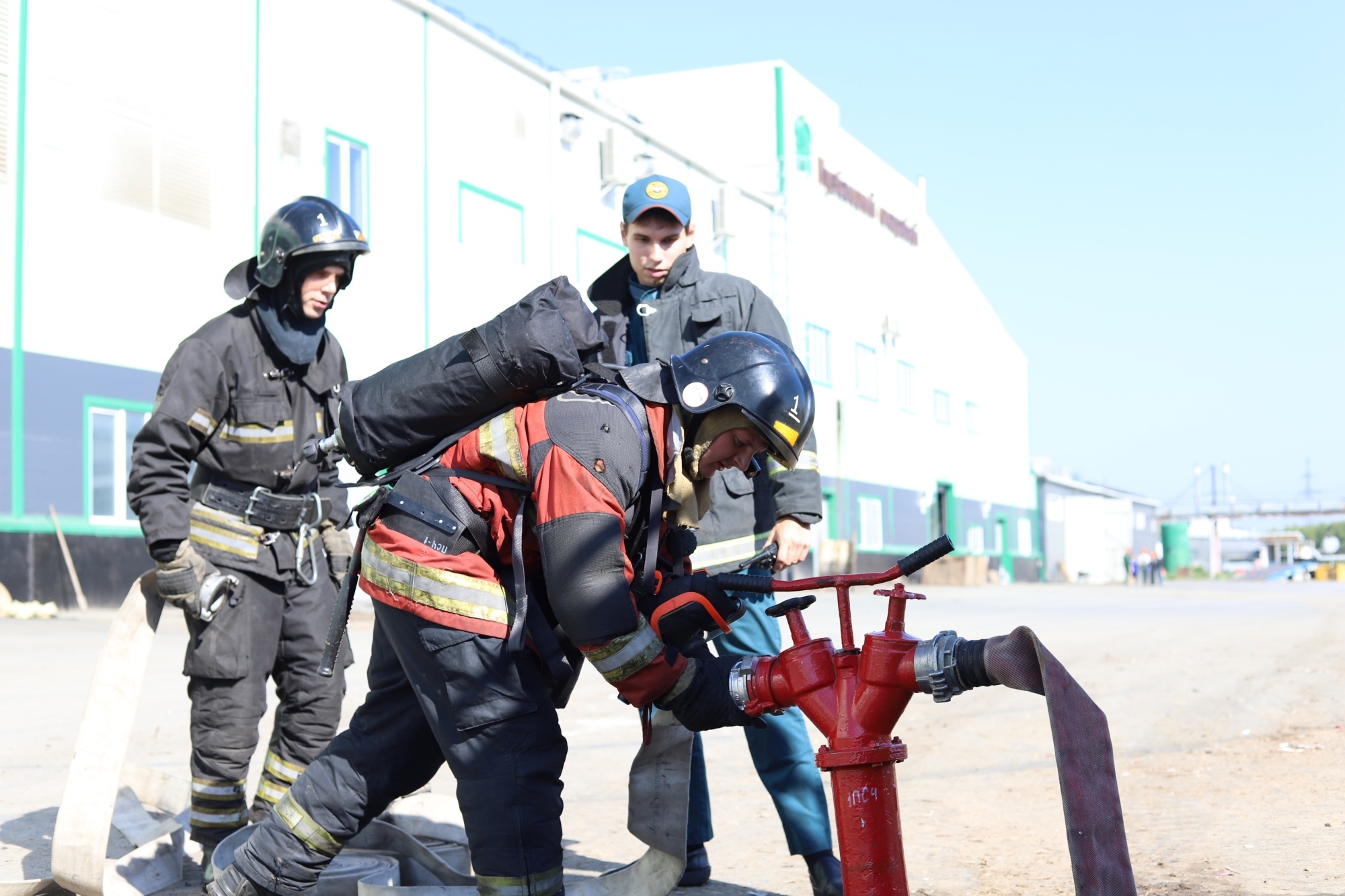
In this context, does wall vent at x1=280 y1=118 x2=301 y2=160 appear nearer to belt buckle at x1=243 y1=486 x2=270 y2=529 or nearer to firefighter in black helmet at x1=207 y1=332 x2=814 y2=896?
belt buckle at x1=243 y1=486 x2=270 y2=529

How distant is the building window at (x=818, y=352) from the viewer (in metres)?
34.1

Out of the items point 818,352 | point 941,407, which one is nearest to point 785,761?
point 818,352

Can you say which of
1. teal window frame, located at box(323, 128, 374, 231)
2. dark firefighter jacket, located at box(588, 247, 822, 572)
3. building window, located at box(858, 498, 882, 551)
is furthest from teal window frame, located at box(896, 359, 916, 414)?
dark firefighter jacket, located at box(588, 247, 822, 572)

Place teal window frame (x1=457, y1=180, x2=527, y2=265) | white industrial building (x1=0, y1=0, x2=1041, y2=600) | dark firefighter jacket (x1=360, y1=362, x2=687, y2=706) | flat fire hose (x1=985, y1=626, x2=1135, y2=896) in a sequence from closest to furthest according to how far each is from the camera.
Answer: flat fire hose (x1=985, y1=626, x2=1135, y2=896), dark firefighter jacket (x1=360, y1=362, x2=687, y2=706), white industrial building (x1=0, y1=0, x2=1041, y2=600), teal window frame (x1=457, y1=180, x2=527, y2=265)

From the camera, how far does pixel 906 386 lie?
41.4 meters

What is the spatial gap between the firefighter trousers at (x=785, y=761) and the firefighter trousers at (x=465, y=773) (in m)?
0.95

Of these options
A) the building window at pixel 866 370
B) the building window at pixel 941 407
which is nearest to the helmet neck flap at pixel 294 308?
the building window at pixel 866 370

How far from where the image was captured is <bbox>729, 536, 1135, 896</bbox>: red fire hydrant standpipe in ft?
9.02

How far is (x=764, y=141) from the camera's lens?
33.8 metres

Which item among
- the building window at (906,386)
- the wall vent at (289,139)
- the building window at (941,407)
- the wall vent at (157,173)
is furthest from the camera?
the building window at (941,407)

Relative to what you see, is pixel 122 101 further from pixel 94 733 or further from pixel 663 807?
pixel 663 807

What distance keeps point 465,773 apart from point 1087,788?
1461 mm

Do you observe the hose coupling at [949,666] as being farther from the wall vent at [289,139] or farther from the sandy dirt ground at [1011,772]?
the wall vent at [289,139]

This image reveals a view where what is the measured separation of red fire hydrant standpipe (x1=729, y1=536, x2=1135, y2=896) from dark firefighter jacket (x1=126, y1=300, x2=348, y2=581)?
1882 millimetres
